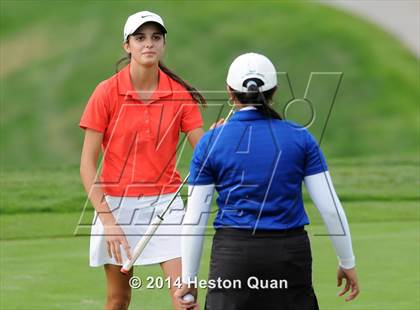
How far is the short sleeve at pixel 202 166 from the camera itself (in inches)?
221


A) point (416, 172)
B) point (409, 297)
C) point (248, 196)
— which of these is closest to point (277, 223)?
point (248, 196)

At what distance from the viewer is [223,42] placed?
79.8 ft

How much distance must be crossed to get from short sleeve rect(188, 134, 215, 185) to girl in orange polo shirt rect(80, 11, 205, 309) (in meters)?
1.42

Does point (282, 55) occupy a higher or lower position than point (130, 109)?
lower

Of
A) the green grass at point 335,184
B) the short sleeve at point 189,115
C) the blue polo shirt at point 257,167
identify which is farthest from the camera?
the green grass at point 335,184

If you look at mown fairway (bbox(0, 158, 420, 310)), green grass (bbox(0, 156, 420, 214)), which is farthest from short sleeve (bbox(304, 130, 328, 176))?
green grass (bbox(0, 156, 420, 214))

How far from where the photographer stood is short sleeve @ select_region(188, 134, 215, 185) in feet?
18.4

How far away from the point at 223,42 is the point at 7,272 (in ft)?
47.2

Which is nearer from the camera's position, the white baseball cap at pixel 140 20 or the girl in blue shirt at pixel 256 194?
A: the girl in blue shirt at pixel 256 194

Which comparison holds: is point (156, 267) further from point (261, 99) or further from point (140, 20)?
point (261, 99)

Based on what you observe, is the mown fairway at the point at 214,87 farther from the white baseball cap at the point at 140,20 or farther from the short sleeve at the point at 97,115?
the white baseball cap at the point at 140,20

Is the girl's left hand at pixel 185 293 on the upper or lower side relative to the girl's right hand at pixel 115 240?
upper

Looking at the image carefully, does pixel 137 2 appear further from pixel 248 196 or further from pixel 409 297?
pixel 248 196

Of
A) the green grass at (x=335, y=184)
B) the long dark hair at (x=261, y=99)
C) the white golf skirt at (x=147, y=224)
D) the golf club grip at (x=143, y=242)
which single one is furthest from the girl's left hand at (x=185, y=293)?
the green grass at (x=335, y=184)
